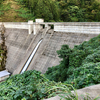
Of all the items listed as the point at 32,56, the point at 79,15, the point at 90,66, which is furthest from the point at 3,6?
the point at 90,66

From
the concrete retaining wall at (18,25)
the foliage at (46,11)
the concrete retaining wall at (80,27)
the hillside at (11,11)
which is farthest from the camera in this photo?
the hillside at (11,11)

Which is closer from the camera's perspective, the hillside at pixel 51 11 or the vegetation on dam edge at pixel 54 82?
the vegetation on dam edge at pixel 54 82

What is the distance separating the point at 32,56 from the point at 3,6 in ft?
78.7

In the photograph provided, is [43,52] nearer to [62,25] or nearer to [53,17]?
[62,25]

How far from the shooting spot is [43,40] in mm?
10906

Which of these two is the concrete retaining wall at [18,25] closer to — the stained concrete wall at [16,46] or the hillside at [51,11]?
the stained concrete wall at [16,46]

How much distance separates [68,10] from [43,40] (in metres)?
15.8

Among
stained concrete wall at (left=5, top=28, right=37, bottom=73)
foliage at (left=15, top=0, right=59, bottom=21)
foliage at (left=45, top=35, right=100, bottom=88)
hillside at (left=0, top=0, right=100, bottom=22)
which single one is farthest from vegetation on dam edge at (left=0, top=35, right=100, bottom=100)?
hillside at (left=0, top=0, right=100, bottom=22)

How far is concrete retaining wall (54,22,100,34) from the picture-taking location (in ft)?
24.7

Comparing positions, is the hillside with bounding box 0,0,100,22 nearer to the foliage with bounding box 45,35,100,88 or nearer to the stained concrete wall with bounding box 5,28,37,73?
the stained concrete wall with bounding box 5,28,37,73

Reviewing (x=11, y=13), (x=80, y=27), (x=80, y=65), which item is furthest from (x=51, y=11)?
(x=80, y=65)

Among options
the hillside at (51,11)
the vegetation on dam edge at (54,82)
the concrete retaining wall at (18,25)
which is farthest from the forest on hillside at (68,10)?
the vegetation on dam edge at (54,82)

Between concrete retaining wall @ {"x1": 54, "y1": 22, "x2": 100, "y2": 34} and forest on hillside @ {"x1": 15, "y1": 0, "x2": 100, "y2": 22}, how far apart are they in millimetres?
10019

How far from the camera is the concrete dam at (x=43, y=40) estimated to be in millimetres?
8258
